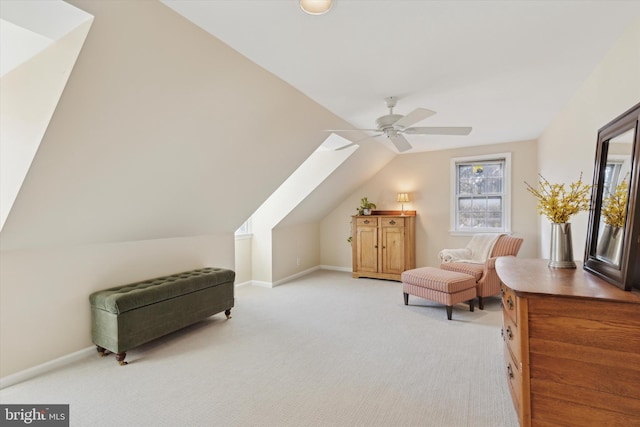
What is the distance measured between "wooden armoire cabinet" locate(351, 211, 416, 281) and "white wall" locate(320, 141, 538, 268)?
309 mm

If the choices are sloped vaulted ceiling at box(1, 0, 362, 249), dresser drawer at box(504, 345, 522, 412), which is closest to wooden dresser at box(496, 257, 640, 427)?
dresser drawer at box(504, 345, 522, 412)

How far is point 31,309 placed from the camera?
98.0 inches

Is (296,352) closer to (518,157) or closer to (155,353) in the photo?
(155,353)

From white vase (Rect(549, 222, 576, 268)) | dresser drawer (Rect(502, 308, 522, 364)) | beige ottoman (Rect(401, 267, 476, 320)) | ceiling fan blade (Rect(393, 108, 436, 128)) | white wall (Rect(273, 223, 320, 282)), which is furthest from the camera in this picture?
white wall (Rect(273, 223, 320, 282))

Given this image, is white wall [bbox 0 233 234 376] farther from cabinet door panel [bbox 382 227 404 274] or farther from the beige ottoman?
cabinet door panel [bbox 382 227 404 274]

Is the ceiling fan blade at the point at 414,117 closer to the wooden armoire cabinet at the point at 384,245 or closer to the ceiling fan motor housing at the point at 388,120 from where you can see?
the ceiling fan motor housing at the point at 388,120

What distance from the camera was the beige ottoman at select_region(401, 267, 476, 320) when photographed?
3633 millimetres

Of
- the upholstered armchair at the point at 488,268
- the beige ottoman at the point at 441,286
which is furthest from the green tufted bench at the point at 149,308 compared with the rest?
the upholstered armchair at the point at 488,268

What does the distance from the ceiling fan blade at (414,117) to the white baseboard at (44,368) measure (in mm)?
3506

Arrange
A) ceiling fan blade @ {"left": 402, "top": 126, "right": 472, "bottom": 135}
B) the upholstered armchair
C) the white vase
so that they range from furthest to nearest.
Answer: the upholstered armchair
ceiling fan blade @ {"left": 402, "top": 126, "right": 472, "bottom": 135}
the white vase

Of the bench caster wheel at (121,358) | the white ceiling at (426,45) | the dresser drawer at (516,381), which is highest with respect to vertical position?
the white ceiling at (426,45)

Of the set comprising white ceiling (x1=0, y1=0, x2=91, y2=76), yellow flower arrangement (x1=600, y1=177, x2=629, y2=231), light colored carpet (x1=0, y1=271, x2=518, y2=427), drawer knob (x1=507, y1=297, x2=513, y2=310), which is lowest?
light colored carpet (x1=0, y1=271, x2=518, y2=427)

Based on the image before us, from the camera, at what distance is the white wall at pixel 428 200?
5055 millimetres

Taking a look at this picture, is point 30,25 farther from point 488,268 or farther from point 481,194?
point 481,194
